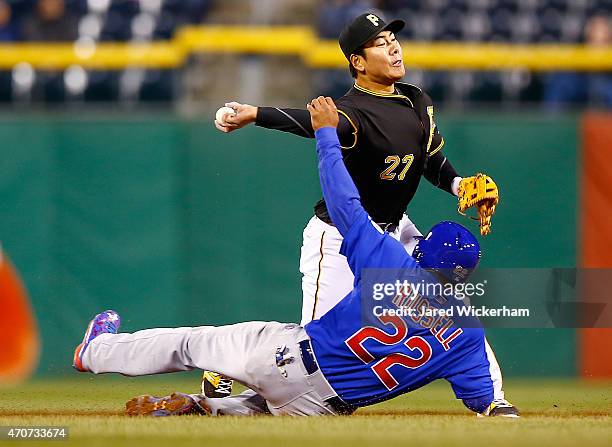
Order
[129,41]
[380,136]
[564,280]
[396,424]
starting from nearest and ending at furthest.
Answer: [396,424] → [380,136] → [564,280] → [129,41]

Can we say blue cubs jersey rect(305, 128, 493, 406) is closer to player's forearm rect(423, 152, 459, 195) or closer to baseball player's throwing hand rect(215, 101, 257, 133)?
baseball player's throwing hand rect(215, 101, 257, 133)

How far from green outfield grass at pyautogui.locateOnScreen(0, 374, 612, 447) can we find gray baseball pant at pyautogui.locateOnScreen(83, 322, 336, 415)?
6.2 inches

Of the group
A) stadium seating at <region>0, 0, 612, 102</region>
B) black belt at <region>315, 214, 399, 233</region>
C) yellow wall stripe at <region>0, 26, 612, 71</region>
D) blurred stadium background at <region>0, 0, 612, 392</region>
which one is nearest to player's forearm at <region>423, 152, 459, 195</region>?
black belt at <region>315, 214, 399, 233</region>

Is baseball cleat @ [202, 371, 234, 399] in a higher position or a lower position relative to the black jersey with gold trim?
lower

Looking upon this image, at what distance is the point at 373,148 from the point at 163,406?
178 centimetres

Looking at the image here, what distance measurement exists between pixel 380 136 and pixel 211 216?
11.1 feet

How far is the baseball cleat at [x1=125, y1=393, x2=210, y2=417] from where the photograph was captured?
20.4 feet

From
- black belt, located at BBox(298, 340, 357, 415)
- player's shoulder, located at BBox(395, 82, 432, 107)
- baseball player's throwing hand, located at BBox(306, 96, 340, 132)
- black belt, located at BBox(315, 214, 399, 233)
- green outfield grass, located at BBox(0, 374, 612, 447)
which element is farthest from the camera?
player's shoulder, located at BBox(395, 82, 432, 107)

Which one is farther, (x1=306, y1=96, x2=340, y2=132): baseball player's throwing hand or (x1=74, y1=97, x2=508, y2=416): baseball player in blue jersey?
(x1=306, y1=96, x2=340, y2=132): baseball player's throwing hand

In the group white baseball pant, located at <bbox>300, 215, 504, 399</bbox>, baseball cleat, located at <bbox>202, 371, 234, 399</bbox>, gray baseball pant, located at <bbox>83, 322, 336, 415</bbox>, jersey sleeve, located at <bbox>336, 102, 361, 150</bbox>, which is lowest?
baseball cleat, located at <bbox>202, 371, 234, 399</bbox>

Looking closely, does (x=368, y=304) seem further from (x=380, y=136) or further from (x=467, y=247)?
(x=380, y=136)

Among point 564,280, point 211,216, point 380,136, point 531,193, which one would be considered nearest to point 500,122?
point 531,193

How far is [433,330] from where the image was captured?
586 cm

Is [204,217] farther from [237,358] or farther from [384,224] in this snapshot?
[237,358]
